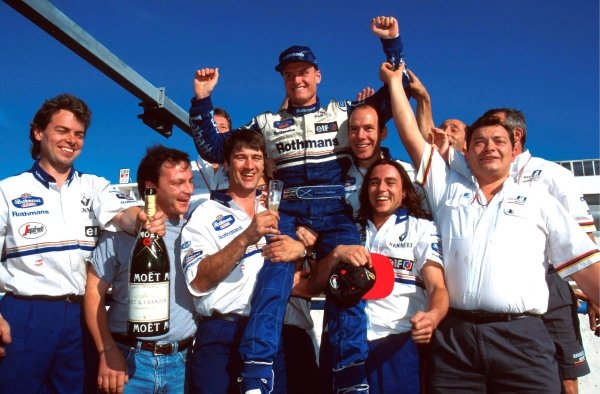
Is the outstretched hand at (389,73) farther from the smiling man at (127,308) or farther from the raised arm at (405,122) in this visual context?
the smiling man at (127,308)

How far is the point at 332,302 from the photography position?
2957 mm

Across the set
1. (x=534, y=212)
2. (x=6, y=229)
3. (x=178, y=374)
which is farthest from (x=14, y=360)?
(x=534, y=212)

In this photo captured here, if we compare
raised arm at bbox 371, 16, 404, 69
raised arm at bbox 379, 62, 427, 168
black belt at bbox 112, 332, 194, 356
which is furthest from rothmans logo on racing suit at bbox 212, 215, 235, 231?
raised arm at bbox 371, 16, 404, 69

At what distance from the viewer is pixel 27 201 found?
3219 mm

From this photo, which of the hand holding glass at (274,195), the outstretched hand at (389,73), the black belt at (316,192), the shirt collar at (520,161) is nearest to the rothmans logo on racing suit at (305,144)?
the black belt at (316,192)

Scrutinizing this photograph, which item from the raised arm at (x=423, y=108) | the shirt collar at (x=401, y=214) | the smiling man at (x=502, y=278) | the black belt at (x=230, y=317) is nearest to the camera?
the smiling man at (x=502, y=278)

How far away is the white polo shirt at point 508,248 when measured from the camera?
2879 millimetres

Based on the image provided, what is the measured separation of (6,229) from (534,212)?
3586 millimetres

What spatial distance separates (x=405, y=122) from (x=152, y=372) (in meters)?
2.49

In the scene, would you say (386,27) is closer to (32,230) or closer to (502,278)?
(502,278)

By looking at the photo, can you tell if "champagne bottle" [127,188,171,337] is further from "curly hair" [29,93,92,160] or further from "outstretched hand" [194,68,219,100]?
"outstretched hand" [194,68,219,100]

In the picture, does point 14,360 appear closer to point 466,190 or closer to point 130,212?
point 130,212

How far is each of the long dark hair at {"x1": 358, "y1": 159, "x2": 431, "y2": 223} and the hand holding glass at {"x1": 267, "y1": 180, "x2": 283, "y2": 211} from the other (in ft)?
2.13

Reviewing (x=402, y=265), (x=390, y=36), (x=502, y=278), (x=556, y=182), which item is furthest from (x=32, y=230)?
(x=556, y=182)
